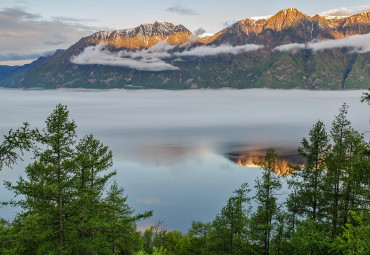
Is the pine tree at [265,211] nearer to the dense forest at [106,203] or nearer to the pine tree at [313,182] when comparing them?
the dense forest at [106,203]

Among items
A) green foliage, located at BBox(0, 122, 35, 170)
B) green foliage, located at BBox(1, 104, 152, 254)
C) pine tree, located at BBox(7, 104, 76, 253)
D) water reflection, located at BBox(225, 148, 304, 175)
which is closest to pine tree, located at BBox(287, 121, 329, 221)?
green foliage, located at BBox(1, 104, 152, 254)

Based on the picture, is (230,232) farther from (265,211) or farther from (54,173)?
(54,173)

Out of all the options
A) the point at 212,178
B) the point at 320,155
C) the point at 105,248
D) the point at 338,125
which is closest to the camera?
the point at 105,248

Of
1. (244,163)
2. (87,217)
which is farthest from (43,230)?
(244,163)

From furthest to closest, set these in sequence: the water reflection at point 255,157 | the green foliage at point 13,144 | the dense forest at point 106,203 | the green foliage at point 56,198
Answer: the water reflection at point 255,157 → the green foliage at point 56,198 → the dense forest at point 106,203 → the green foliage at point 13,144

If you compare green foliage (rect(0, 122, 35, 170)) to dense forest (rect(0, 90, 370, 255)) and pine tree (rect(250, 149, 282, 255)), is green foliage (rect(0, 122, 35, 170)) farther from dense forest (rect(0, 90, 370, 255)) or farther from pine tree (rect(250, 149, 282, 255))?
pine tree (rect(250, 149, 282, 255))

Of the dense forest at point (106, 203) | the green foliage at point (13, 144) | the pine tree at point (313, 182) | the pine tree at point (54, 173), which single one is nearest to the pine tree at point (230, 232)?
the dense forest at point (106, 203)

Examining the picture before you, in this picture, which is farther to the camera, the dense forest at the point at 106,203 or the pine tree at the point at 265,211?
the pine tree at the point at 265,211

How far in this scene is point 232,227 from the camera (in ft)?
73.7

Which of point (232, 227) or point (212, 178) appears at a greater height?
point (232, 227)

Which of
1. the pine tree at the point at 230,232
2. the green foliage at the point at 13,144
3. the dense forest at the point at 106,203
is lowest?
the pine tree at the point at 230,232

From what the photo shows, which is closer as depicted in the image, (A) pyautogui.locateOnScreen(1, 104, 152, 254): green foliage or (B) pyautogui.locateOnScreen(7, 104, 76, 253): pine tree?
(A) pyautogui.locateOnScreen(1, 104, 152, 254): green foliage

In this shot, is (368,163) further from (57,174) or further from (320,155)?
(57,174)

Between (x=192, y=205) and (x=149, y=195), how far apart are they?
1851cm
